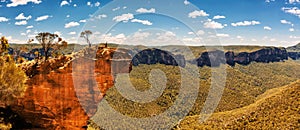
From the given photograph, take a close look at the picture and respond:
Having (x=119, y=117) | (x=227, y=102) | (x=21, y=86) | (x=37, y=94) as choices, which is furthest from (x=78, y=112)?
(x=227, y=102)

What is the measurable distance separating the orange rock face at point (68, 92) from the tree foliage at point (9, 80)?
250cm

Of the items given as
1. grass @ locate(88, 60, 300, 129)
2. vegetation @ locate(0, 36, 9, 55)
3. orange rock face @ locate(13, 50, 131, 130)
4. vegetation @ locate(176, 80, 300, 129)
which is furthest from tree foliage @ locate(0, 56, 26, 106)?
vegetation @ locate(176, 80, 300, 129)

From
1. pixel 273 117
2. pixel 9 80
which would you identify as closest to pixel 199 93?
pixel 273 117

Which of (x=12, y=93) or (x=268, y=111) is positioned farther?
(x=268, y=111)

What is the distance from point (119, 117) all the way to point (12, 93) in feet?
238

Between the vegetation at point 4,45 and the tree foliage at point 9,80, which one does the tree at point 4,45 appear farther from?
the tree foliage at point 9,80

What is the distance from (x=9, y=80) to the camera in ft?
47.2

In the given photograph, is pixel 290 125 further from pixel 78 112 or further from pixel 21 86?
pixel 21 86

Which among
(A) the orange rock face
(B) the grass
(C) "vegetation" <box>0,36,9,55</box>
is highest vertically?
(C) "vegetation" <box>0,36,9,55</box>

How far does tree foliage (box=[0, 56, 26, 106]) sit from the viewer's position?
1405cm

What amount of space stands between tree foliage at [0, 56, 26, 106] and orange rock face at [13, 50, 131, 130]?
2.50 m

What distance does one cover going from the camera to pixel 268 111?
189 feet

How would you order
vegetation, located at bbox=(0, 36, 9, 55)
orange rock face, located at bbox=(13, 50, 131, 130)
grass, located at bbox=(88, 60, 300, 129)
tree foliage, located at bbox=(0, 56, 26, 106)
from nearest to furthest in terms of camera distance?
tree foliage, located at bbox=(0, 56, 26, 106)
vegetation, located at bbox=(0, 36, 9, 55)
orange rock face, located at bbox=(13, 50, 131, 130)
grass, located at bbox=(88, 60, 300, 129)

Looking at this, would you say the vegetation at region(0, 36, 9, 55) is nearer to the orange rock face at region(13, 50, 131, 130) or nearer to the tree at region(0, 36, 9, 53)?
the tree at region(0, 36, 9, 53)
